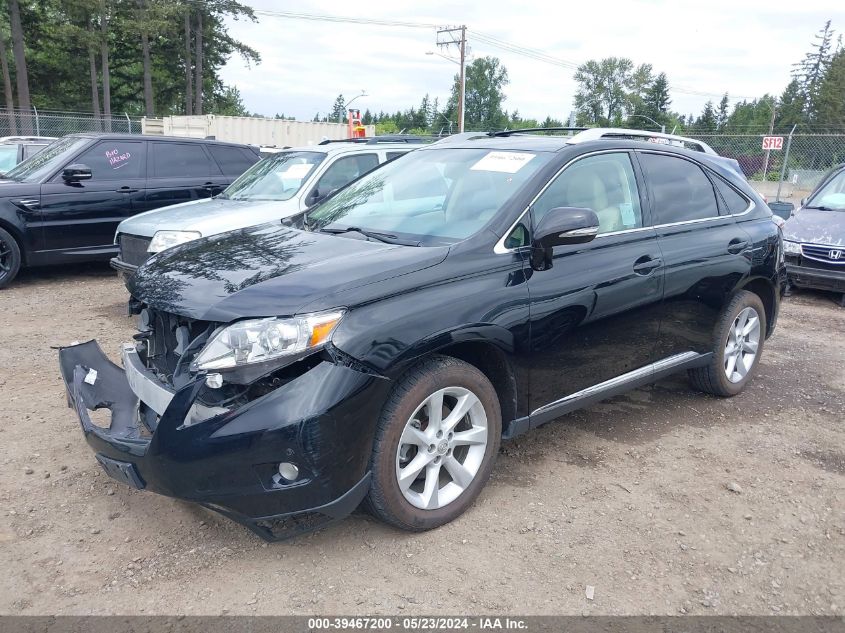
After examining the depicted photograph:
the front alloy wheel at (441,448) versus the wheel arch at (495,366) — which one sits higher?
the wheel arch at (495,366)

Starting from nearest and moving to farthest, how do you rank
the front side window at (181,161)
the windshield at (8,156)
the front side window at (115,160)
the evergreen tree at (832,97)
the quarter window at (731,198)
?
the quarter window at (731,198), the front side window at (115,160), the front side window at (181,161), the windshield at (8,156), the evergreen tree at (832,97)

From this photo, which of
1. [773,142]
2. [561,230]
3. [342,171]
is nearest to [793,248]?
[342,171]

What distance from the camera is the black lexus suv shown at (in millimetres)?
2666

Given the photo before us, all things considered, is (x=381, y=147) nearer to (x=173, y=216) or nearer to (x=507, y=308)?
(x=173, y=216)

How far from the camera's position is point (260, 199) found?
727 cm

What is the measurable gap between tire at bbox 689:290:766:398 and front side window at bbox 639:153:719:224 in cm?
69

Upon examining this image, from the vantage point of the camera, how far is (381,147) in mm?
8156

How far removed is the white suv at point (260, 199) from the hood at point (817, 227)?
16.6 feet

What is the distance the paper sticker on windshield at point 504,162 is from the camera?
3.71 metres

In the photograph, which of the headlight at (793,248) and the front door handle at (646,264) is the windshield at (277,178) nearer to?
the front door handle at (646,264)

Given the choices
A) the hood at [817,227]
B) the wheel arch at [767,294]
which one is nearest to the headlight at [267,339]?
the wheel arch at [767,294]

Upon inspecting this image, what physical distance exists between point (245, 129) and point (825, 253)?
2258 centimetres

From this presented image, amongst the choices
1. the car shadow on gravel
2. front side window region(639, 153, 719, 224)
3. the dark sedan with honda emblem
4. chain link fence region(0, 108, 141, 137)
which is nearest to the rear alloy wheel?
front side window region(639, 153, 719, 224)

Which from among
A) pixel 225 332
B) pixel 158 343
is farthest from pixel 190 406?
pixel 158 343
